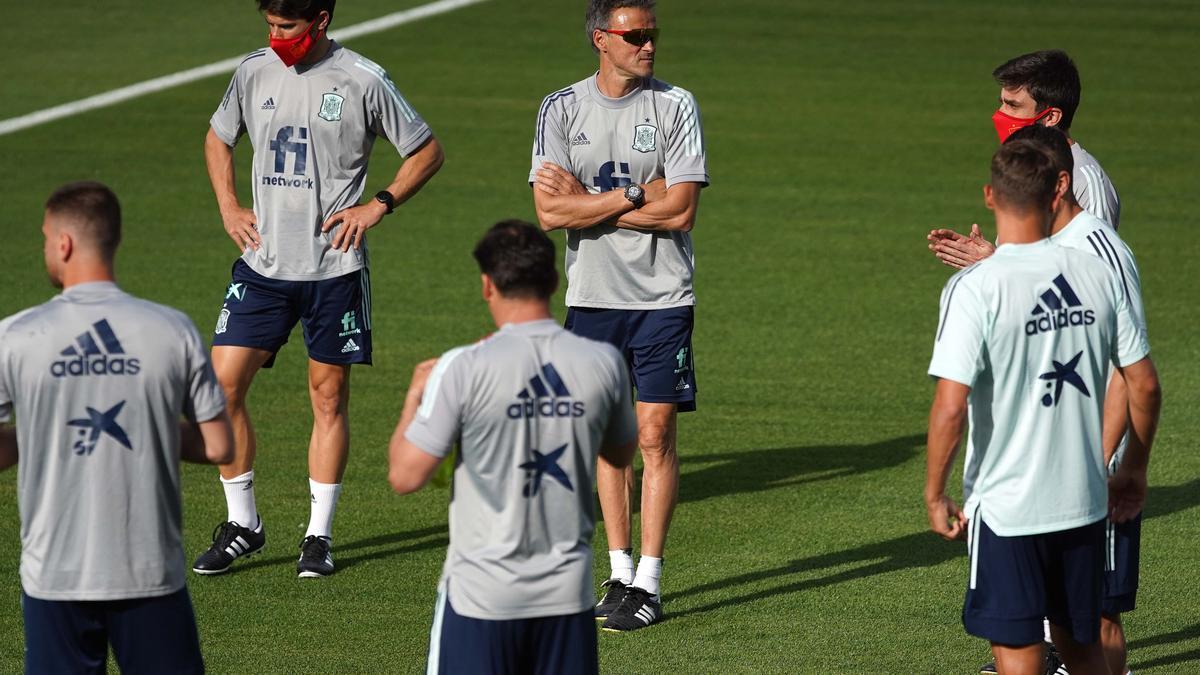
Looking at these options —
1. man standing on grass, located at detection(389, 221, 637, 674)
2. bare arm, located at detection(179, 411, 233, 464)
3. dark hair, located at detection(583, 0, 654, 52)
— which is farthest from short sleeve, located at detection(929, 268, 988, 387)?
dark hair, located at detection(583, 0, 654, 52)

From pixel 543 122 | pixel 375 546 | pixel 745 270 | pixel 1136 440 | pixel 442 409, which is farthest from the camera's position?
pixel 745 270

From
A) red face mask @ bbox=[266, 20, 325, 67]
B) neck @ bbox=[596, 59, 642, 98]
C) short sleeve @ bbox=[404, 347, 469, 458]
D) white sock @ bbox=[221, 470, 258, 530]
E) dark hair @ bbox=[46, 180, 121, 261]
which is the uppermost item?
red face mask @ bbox=[266, 20, 325, 67]

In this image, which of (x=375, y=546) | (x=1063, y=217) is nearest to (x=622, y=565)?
(x=375, y=546)

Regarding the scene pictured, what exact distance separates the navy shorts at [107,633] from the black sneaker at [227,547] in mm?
2949

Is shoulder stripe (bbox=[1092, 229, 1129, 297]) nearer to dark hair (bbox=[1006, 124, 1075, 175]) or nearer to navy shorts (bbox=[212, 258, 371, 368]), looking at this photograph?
dark hair (bbox=[1006, 124, 1075, 175])

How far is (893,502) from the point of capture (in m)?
9.01

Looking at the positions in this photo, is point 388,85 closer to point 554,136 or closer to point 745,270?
point 554,136

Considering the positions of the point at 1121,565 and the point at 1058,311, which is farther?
the point at 1121,565

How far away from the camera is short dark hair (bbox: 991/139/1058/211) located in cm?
516

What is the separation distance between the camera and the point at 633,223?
7359 millimetres

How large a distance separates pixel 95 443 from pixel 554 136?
329 cm

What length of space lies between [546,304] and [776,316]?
26.9ft

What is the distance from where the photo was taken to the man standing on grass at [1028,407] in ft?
16.8

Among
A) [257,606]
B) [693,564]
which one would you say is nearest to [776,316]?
[693,564]
